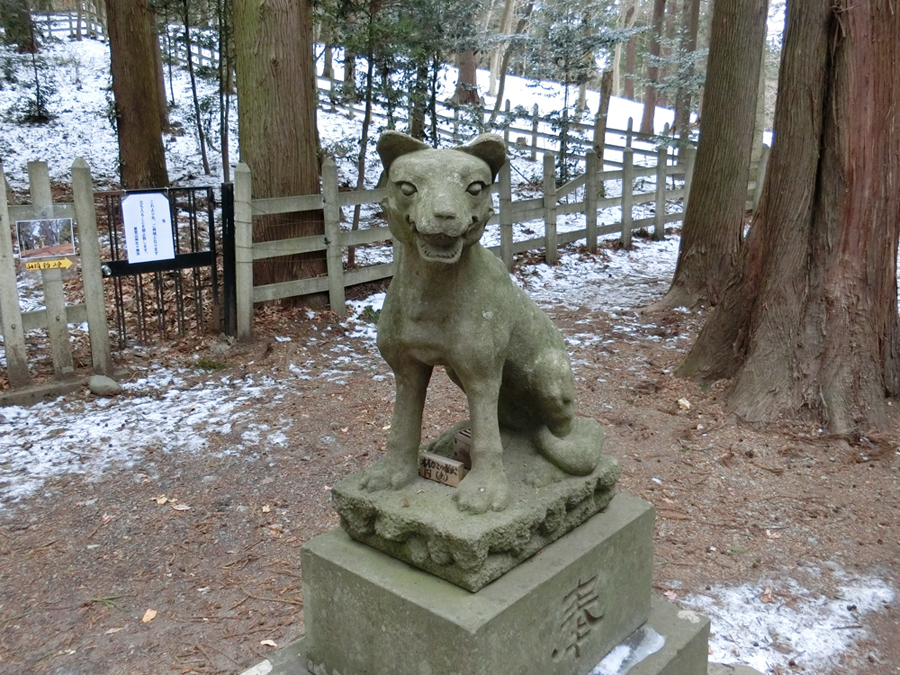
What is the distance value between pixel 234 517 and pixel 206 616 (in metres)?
0.86

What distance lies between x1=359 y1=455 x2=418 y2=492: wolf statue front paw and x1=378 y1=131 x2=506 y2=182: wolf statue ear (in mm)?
1030

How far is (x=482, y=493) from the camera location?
2.41 metres

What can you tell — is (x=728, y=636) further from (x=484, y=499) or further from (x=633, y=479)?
(x=484, y=499)

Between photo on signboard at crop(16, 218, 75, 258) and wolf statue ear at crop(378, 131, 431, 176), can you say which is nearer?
wolf statue ear at crop(378, 131, 431, 176)

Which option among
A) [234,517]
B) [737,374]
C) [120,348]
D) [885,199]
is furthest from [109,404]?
[885,199]

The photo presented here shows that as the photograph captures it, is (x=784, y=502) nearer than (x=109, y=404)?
Yes

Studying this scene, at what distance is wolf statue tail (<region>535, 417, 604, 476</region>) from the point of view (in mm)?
2697

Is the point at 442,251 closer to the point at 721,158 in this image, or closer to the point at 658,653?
the point at 658,653

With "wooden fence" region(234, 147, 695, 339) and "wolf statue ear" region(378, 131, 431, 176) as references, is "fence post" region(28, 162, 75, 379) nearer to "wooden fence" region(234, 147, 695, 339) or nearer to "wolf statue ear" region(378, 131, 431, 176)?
"wooden fence" region(234, 147, 695, 339)

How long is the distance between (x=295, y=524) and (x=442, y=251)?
8.57 ft

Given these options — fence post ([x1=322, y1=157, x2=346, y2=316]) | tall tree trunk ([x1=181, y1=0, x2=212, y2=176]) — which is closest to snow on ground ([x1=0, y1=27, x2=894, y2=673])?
fence post ([x1=322, y1=157, x2=346, y2=316])

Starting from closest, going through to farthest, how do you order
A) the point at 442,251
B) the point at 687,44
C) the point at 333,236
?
1. the point at 442,251
2. the point at 333,236
3. the point at 687,44

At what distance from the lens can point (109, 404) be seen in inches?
225

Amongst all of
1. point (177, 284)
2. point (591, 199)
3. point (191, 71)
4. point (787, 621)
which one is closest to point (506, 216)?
point (591, 199)
